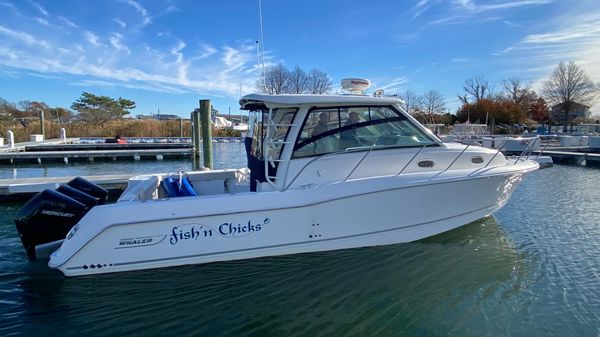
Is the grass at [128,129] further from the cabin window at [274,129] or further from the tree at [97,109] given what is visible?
the cabin window at [274,129]

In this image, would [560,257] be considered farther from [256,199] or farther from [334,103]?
[256,199]

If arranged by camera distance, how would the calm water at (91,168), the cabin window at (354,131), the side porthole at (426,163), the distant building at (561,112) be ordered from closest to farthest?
the cabin window at (354,131) < the side porthole at (426,163) < the calm water at (91,168) < the distant building at (561,112)

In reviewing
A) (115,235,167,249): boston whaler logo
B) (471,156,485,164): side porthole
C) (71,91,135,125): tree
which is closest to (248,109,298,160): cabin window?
(115,235,167,249): boston whaler logo

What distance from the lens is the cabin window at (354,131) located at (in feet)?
16.1

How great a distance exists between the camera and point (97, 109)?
146 feet

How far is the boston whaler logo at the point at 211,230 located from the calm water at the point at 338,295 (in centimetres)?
46

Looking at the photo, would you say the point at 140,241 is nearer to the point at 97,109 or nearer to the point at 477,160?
the point at 477,160

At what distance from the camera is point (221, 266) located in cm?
464

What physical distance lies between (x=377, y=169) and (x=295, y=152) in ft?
3.63

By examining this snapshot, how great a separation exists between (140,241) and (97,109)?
46473 mm

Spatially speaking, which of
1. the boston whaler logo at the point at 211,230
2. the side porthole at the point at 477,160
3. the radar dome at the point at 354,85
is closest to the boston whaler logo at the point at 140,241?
the boston whaler logo at the point at 211,230

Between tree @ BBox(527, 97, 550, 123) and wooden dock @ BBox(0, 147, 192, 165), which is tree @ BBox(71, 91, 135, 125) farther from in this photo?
tree @ BBox(527, 97, 550, 123)

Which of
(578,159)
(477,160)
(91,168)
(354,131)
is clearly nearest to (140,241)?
(354,131)

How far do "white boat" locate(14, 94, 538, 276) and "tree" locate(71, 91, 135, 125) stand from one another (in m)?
44.2
